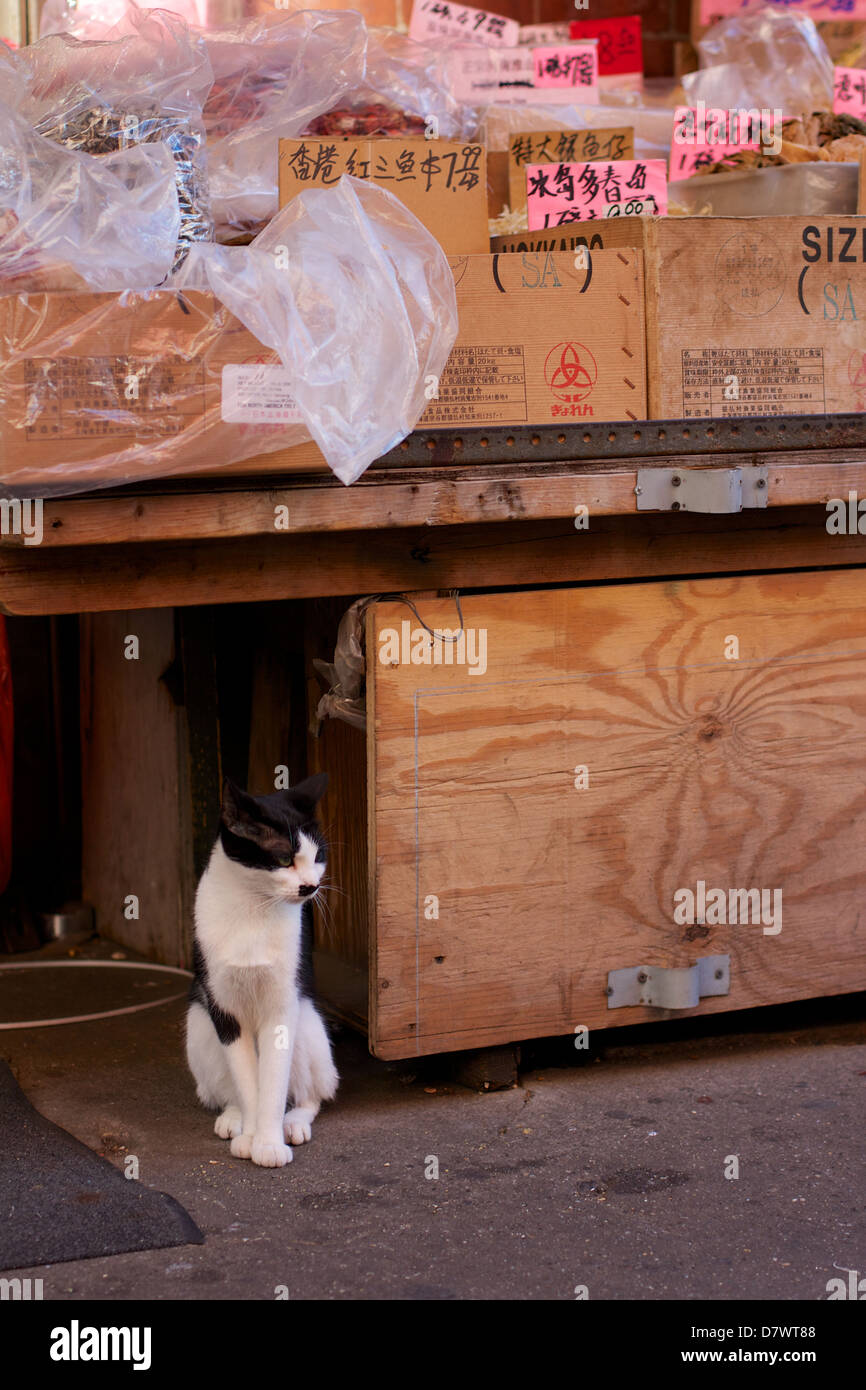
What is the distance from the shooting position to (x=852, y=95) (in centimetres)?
385

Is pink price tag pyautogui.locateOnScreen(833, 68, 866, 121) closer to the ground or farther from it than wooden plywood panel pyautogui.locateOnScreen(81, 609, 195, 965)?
farther from it

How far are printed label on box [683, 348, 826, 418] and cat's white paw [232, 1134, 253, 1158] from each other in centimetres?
156

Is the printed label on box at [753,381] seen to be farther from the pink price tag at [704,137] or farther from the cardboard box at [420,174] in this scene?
the pink price tag at [704,137]

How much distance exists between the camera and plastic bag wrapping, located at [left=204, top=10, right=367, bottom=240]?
296 cm

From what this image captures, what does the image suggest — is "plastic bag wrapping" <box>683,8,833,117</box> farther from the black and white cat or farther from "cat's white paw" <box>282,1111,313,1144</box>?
"cat's white paw" <box>282,1111,313,1144</box>

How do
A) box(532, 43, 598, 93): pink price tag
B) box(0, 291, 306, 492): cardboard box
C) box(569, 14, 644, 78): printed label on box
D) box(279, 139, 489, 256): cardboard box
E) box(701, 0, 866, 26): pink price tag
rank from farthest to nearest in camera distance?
box(701, 0, 866, 26): pink price tag < box(569, 14, 644, 78): printed label on box < box(532, 43, 598, 93): pink price tag < box(279, 139, 489, 256): cardboard box < box(0, 291, 306, 492): cardboard box

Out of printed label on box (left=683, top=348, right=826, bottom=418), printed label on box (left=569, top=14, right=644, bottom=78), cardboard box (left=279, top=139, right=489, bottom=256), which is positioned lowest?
printed label on box (left=683, top=348, right=826, bottom=418)

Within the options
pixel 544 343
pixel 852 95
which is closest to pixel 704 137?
pixel 852 95

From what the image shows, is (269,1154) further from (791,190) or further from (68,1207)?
(791,190)

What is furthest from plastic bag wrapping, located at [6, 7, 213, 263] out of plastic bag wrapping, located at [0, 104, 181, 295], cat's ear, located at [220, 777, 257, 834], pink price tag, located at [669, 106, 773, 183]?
pink price tag, located at [669, 106, 773, 183]

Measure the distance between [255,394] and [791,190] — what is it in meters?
1.44

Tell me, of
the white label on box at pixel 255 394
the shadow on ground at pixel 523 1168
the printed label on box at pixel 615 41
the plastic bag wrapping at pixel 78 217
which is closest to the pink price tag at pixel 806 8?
the printed label on box at pixel 615 41

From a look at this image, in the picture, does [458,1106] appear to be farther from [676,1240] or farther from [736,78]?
[736,78]

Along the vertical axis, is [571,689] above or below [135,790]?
above
